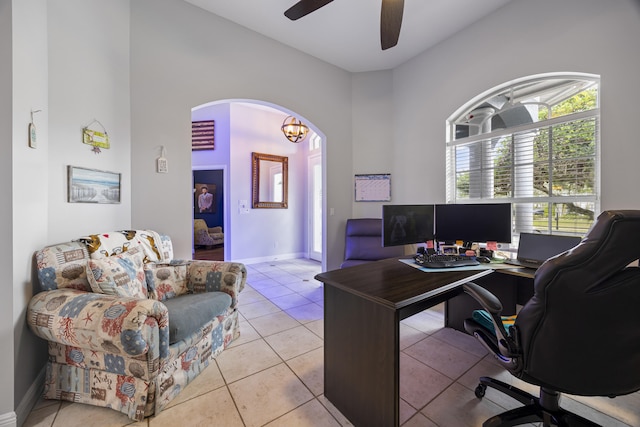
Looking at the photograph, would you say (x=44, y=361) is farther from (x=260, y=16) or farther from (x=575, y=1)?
(x=575, y=1)

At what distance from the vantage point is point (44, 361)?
5.36 ft

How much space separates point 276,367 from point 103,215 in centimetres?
187

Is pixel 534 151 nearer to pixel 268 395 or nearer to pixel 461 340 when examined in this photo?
pixel 461 340

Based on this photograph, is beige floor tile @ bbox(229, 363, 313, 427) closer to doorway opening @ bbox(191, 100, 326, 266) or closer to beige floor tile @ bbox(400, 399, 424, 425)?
beige floor tile @ bbox(400, 399, 424, 425)

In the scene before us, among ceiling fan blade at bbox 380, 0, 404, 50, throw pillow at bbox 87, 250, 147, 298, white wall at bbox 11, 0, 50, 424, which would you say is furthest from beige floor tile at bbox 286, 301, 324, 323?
ceiling fan blade at bbox 380, 0, 404, 50

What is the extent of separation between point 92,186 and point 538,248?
343cm

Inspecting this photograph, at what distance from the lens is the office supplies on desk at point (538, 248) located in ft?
5.62

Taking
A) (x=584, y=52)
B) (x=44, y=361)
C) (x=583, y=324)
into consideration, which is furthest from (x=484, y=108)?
(x=44, y=361)

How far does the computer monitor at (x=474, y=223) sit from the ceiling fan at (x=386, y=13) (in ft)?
5.17

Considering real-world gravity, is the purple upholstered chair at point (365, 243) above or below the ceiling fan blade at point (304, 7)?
below

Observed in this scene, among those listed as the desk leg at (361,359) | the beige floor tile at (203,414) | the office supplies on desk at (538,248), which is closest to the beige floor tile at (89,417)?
the beige floor tile at (203,414)

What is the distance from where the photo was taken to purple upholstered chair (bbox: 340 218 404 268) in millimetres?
3322

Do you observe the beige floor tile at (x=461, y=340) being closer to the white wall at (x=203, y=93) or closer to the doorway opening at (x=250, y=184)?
the white wall at (x=203, y=93)

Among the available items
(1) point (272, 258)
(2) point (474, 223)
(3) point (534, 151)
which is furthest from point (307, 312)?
(3) point (534, 151)
